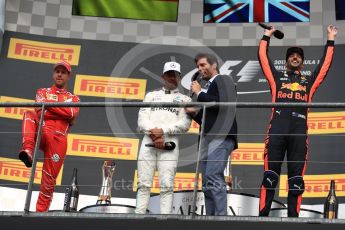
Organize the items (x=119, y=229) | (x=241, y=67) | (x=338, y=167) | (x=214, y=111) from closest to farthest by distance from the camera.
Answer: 1. (x=119, y=229)
2. (x=214, y=111)
3. (x=338, y=167)
4. (x=241, y=67)

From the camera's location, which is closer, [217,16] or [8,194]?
[8,194]

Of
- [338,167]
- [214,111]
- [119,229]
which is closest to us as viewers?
[119,229]

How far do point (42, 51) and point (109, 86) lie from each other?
0.83 m

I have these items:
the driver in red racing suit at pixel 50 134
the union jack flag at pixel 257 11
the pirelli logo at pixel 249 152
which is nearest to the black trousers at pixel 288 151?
the driver in red racing suit at pixel 50 134

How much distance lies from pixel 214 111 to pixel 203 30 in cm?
314

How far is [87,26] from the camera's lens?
352 inches

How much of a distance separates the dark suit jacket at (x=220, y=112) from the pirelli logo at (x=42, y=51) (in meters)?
3.16

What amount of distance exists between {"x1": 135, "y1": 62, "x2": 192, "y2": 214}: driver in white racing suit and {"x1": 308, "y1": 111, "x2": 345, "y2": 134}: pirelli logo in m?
2.45

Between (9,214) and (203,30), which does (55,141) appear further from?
(203,30)

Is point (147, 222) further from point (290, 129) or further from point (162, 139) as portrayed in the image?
point (290, 129)

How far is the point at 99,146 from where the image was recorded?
841 centimetres

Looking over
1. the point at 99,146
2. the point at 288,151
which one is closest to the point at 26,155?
the point at 288,151

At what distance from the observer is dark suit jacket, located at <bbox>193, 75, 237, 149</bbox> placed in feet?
18.8

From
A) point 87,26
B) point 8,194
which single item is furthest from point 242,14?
point 8,194
